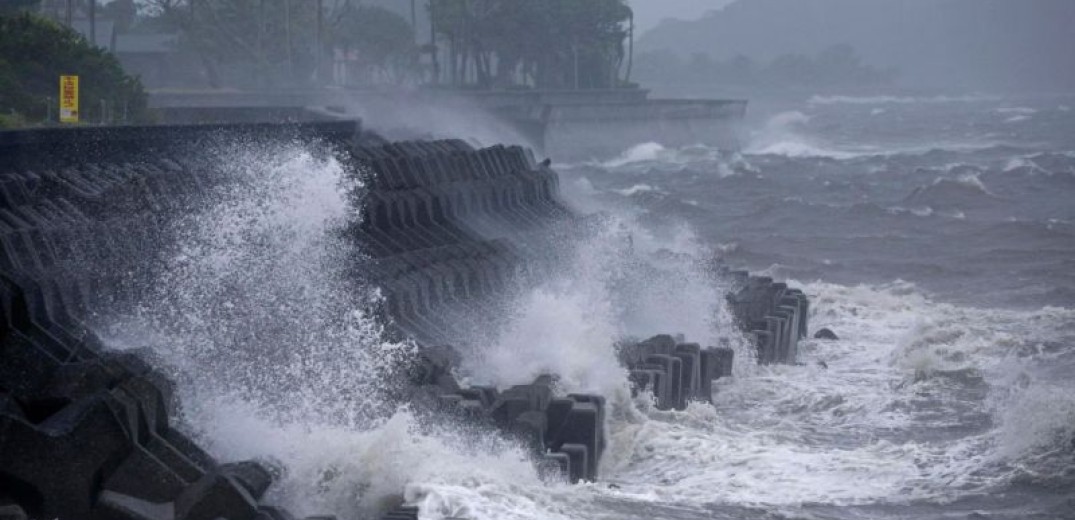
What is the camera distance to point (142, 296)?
12148 millimetres

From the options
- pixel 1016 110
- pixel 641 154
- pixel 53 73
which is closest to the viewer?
pixel 53 73

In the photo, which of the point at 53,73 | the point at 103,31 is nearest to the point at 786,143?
→ the point at 103,31

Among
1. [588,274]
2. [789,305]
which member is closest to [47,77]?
[588,274]

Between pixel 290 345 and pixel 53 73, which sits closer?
pixel 290 345

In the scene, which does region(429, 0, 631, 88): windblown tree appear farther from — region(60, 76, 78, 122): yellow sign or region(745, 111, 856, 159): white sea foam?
region(60, 76, 78, 122): yellow sign

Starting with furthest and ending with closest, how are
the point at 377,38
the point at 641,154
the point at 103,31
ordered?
the point at 377,38 < the point at 641,154 < the point at 103,31

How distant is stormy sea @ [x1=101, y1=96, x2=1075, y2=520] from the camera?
1066 centimetres

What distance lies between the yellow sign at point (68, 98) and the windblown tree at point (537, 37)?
47.8 m

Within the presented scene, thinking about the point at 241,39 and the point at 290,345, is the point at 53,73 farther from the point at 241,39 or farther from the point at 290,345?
the point at 241,39

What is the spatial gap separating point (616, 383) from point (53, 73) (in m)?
15.3

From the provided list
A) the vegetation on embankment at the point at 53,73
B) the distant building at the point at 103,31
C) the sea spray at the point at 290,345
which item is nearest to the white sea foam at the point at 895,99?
the distant building at the point at 103,31

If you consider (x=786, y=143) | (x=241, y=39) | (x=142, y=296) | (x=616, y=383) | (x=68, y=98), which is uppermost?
(x=241, y=39)

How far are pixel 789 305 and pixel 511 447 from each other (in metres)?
9.84

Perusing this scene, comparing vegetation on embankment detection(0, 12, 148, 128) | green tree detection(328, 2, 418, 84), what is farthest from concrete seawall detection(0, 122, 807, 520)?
green tree detection(328, 2, 418, 84)
